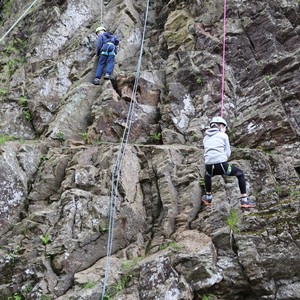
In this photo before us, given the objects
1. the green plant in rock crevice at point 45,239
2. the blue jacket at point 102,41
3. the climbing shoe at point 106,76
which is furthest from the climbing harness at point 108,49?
the green plant in rock crevice at point 45,239

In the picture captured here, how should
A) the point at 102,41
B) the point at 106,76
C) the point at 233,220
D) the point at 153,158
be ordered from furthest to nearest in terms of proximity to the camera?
the point at 102,41 → the point at 106,76 → the point at 153,158 → the point at 233,220

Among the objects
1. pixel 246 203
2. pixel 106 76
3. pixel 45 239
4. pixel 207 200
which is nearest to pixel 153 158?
pixel 207 200

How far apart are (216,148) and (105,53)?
252 inches

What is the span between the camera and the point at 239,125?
36.7 ft

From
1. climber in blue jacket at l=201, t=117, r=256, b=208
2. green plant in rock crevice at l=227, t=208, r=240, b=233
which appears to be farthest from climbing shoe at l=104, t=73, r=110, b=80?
green plant in rock crevice at l=227, t=208, r=240, b=233

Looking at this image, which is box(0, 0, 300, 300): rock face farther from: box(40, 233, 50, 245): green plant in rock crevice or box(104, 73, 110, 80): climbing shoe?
box(104, 73, 110, 80): climbing shoe

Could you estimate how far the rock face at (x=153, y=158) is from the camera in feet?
24.9

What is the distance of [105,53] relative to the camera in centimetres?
1305

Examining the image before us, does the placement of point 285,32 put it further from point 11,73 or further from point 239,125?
point 11,73

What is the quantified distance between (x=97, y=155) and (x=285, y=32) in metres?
7.81

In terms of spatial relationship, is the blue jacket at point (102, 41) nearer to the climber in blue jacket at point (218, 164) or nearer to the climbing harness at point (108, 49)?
the climbing harness at point (108, 49)

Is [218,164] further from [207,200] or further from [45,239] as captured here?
[45,239]

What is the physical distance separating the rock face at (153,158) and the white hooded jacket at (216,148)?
0.92 meters

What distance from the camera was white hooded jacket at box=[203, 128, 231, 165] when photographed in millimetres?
8391
